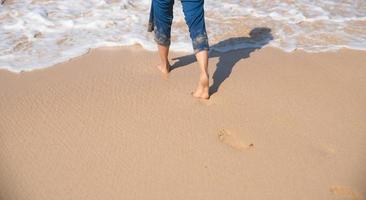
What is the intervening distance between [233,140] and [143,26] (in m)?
2.60

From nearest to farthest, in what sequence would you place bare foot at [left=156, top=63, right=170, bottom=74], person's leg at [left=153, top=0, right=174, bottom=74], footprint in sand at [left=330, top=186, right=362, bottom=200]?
1. footprint in sand at [left=330, top=186, right=362, bottom=200]
2. person's leg at [left=153, top=0, right=174, bottom=74]
3. bare foot at [left=156, top=63, right=170, bottom=74]

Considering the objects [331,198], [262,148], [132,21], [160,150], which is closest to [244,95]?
[262,148]

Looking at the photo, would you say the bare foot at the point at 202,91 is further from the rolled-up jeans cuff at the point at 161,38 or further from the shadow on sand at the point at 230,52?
the rolled-up jeans cuff at the point at 161,38

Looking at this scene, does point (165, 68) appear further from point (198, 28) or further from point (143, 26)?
point (143, 26)

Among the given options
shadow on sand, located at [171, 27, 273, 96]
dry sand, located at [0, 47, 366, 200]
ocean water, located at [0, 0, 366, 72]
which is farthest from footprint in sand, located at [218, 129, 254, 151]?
ocean water, located at [0, 0, 366, 72]

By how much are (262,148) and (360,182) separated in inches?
25.8

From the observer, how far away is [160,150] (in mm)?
2828

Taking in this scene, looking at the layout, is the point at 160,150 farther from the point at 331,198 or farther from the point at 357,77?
the point at 357,77

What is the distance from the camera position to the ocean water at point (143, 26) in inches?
176

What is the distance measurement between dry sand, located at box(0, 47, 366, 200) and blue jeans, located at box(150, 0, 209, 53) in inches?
18.5

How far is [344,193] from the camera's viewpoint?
2527mm

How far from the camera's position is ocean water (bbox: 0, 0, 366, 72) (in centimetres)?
448

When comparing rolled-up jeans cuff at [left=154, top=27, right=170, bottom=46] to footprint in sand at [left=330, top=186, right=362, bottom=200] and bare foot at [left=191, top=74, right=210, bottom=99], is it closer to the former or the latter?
bare foot at [left=191, top=74, right=210, bottom=99]

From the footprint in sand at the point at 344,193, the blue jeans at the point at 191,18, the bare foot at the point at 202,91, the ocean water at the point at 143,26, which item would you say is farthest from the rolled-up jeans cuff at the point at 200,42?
the footprint in sand at the point at 344,193
